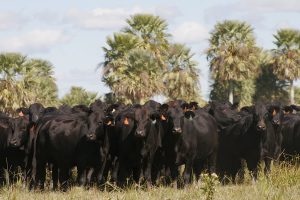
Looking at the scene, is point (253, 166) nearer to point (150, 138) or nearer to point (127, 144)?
point (150, 138)

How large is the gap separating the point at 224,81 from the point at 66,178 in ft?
127

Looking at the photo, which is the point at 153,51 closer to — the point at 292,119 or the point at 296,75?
the point at 296,75

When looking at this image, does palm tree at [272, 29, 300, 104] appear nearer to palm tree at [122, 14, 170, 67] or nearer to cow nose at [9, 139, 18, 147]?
palm tree at [122, 14, 170, 67]

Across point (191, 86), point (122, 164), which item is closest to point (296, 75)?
point (191, 86)

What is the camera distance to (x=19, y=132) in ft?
49.0

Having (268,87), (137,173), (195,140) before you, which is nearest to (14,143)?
(137,173)

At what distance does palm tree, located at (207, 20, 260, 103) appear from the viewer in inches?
2013

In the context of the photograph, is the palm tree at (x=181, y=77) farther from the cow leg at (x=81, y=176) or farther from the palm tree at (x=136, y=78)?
the cow leg at (x=81, y=176)

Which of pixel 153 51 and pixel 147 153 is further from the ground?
pixel 153 51

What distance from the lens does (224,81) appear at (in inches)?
2084

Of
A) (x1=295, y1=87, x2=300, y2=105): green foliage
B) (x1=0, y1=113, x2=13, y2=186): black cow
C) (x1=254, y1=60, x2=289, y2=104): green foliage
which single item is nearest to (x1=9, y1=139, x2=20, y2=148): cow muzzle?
(x1=0, y1=113, x2=13, y2=186): black cow

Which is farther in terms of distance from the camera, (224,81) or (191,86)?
(224,81)

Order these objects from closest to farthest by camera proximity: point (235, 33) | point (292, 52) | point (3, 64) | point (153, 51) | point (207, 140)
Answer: point (207, 140) → point (3, 64) → point (153, 51) → point (235, 33) → point (292, 52)

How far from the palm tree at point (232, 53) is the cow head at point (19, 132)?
36.4 m
